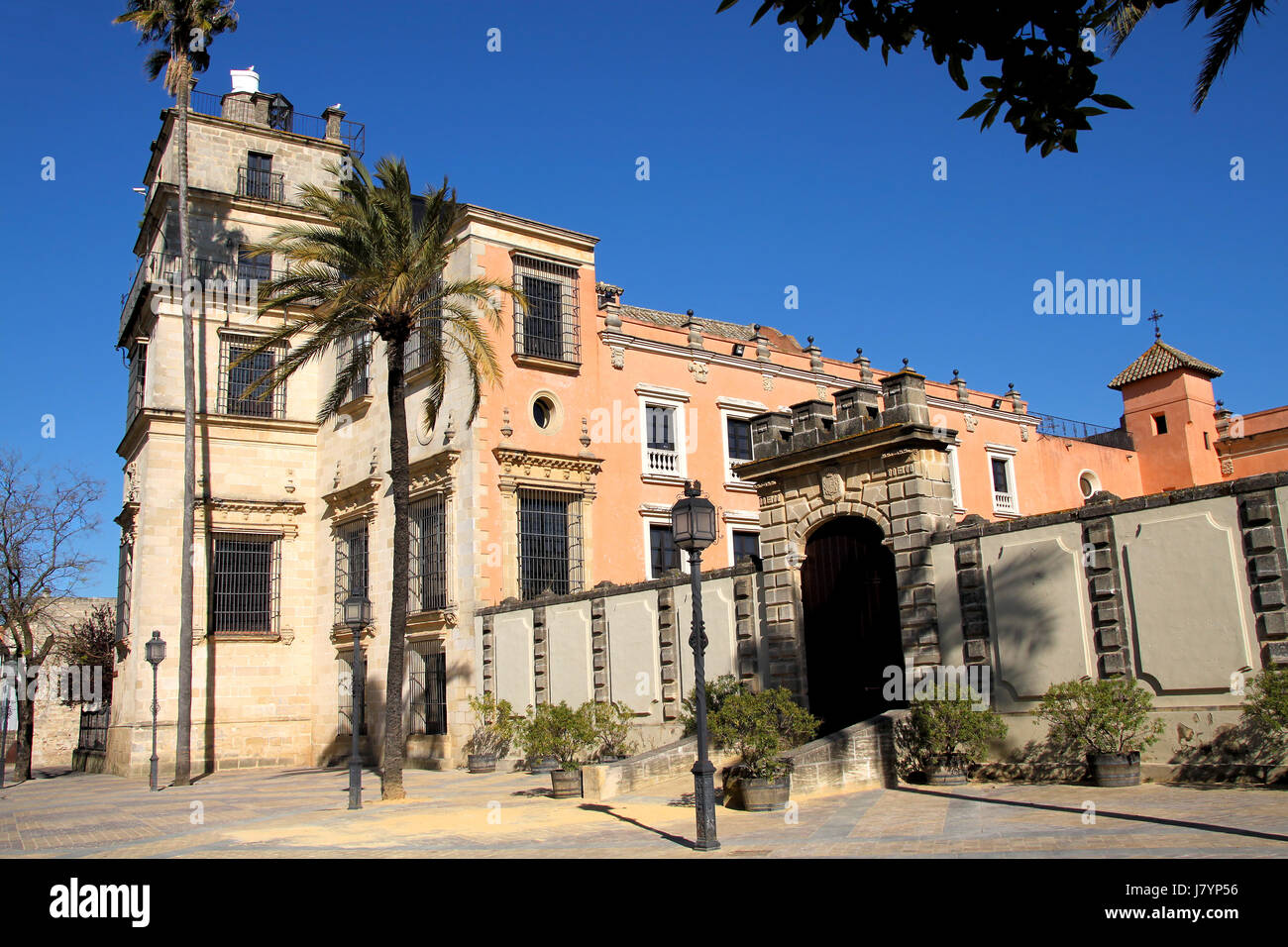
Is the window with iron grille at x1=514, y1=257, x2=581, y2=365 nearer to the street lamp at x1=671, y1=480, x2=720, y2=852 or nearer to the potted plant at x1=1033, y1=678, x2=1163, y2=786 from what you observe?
the street lamp at x1=671, y1=480, x2=720, y2=852

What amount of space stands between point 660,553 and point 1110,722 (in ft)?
54.0

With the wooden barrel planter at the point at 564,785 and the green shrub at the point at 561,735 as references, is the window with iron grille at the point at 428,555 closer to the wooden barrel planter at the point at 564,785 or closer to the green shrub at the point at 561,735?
the green shrub at the point at 561,735

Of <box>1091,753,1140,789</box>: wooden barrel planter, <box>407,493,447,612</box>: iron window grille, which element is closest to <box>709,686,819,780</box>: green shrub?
<box>1091,753,1140,789</box>: wooden barrel planter

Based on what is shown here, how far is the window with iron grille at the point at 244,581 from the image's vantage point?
1163 inches

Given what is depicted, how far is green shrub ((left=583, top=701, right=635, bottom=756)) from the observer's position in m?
18.4

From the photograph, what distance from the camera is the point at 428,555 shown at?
2594cm

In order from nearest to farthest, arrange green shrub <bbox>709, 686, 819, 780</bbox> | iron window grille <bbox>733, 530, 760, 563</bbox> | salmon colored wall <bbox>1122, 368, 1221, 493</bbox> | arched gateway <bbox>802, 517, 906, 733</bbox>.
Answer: green shrub <bbox>709, 686, 819, 780</bbox>, arched gateway <bbox>802, 517, 906, 733</bbox>, iron window grille <bbox>733, 530, 760, 563</bbox>, salmon colored wall <bbox>1122, 368, 1221, 493</bbox>

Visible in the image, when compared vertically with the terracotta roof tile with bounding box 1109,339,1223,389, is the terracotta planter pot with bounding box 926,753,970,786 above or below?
below

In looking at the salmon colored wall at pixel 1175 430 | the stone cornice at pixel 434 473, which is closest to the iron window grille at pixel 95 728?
the stone cornice at pixel 434 473

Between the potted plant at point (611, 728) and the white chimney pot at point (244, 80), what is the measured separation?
1048 inches

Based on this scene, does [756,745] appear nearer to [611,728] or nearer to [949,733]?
[949,733]

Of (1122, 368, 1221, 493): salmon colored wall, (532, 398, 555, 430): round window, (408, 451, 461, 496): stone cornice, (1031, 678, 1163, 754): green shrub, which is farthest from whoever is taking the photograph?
(1122, 368, 1221, 493): salmon colored wall

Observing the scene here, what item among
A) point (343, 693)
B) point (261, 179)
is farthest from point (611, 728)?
point (261, 179)

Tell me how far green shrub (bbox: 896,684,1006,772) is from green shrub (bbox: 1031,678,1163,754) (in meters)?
1.01
